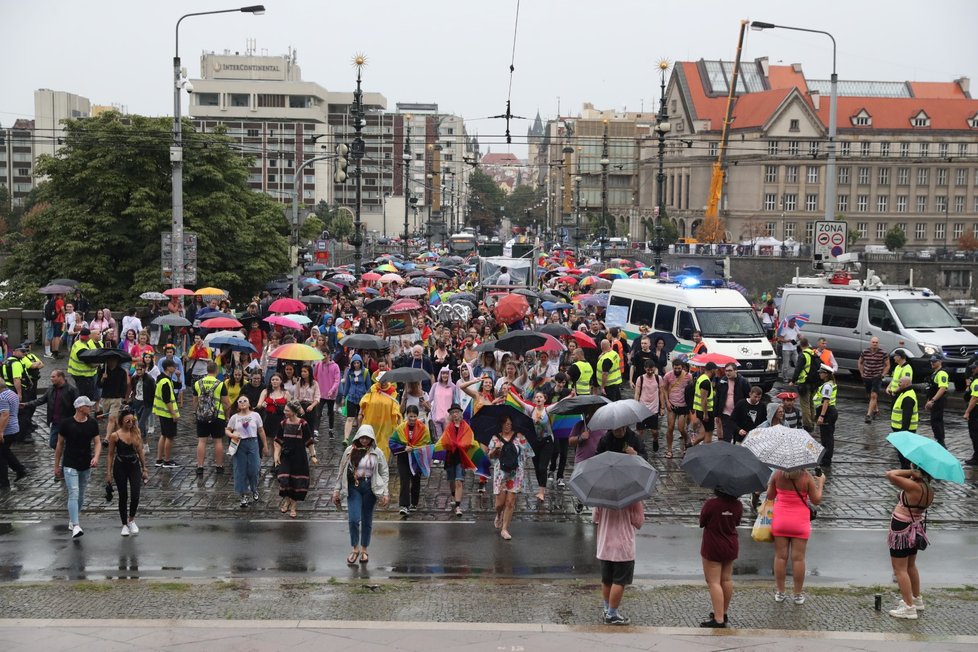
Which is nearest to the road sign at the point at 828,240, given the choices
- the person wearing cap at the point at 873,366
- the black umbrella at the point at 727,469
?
the person wearing cap at the point at 873,366

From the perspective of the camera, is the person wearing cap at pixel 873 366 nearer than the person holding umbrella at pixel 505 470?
No

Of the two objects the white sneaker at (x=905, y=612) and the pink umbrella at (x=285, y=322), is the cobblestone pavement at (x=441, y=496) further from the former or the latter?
the pink umbrella at (x=285, y=322)

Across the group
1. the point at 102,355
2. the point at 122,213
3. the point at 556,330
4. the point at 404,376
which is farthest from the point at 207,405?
the point at 122,213

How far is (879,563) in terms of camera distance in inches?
458

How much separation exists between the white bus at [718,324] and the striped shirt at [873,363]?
5.83 feet

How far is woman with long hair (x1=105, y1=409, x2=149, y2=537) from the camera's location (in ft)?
40.1

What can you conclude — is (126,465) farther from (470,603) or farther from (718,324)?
(718,324)

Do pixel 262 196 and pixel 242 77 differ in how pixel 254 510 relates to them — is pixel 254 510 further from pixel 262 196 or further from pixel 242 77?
pixel 242 77

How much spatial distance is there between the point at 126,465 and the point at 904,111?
10912 cm

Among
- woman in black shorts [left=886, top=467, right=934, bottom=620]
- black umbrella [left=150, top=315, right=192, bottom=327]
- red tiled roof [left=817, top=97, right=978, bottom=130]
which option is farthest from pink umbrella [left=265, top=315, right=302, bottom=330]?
red tiled roof [left=817, top=97, right=978, bottom=130]

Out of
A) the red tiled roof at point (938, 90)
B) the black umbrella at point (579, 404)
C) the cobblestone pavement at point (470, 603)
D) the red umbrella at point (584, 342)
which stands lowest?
the cobblestone pavement at point (470, 603)

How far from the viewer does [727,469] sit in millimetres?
9172

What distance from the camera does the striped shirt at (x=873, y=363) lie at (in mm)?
21500

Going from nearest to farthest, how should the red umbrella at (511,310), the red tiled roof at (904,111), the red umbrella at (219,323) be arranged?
1. the red umbrella at (219,323)
2. the red umbrella at (511,310)
3. the red tiled roof at (904,111)
